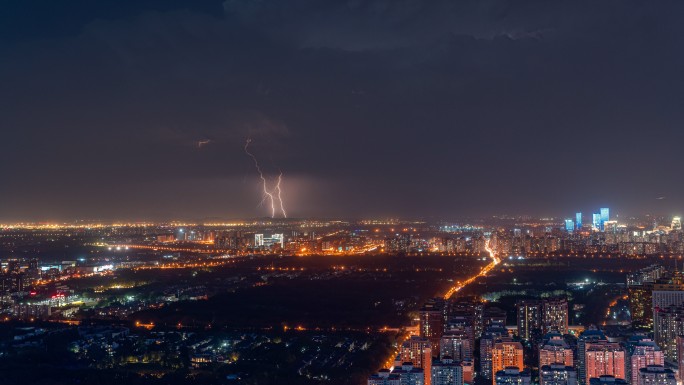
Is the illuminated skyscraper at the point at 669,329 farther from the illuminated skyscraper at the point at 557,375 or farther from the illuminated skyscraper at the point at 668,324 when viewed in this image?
the illuminated skyscraper at the point at 557,375

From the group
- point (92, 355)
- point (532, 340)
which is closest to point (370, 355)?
point (532, 340)

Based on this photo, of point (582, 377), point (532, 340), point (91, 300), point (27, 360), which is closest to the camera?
point (582, 377)

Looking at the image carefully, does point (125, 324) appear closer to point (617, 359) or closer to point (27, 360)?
point (27, 360)

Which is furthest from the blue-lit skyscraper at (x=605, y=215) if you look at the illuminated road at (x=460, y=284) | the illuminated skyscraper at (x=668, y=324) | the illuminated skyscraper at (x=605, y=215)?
the illuminated skyscraper at (x=668, y=324)

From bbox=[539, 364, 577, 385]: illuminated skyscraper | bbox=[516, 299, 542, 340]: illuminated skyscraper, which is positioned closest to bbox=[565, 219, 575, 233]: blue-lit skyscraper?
bbox=[516, 299, 542, 340]: illuminated skyscraper

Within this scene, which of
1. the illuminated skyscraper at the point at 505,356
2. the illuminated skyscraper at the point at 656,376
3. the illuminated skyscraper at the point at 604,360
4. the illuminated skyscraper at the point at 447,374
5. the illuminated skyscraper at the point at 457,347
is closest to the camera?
the illuminated skyscraper at the point at 656,376

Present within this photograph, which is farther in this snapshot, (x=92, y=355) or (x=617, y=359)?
(x=92, y=355)

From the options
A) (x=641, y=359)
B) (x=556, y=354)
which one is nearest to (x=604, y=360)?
(x=641, y=359)

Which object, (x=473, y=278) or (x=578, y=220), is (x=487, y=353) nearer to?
(x=473, y=278)

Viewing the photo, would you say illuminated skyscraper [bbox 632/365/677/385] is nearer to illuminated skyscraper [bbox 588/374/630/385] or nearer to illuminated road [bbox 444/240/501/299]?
illuminated skyscraper [bbox 588/374/630/385]

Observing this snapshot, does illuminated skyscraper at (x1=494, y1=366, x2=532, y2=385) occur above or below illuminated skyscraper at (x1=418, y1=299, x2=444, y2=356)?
below

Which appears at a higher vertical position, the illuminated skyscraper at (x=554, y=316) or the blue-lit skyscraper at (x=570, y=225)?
the blue-lit skyscraper at (x=570, y=225)
